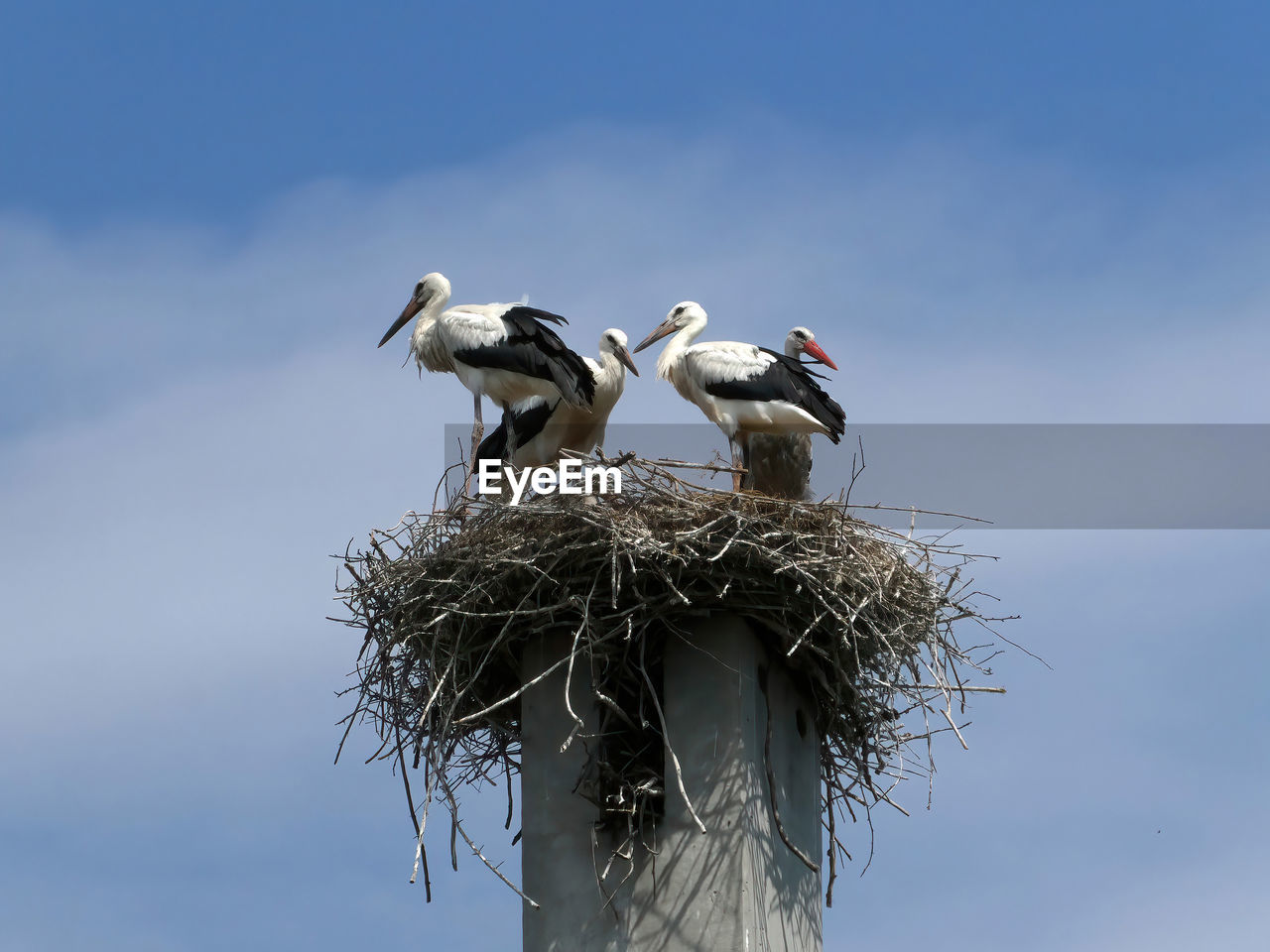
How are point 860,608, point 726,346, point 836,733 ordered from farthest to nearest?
point 726,346 → point 836,733 → point 860,608

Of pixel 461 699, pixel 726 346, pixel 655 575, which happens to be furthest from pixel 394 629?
pixel 726 346

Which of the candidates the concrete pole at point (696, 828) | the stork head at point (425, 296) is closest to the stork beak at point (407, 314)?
the stork head at point (425, 296)

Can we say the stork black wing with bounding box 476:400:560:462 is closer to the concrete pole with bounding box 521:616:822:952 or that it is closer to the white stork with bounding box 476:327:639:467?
the white stork with bounding box 476:327:639:467

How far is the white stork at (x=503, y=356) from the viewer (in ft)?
47.6

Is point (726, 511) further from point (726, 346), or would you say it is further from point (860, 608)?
point (726, 346)

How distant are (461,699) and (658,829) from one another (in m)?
1.49

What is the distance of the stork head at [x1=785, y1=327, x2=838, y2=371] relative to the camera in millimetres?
15062

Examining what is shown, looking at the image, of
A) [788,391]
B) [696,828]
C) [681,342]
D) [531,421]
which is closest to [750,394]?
[788,391]

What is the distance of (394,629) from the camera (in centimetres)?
1177

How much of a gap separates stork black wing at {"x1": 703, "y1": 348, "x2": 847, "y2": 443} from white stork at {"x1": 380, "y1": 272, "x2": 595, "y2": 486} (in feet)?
3.70

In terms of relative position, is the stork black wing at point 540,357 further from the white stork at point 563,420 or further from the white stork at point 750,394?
the white stork at point 750,394

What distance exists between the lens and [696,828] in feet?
37.2

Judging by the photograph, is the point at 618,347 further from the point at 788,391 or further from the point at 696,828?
the point at 696,828

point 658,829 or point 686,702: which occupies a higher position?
point 686,702
